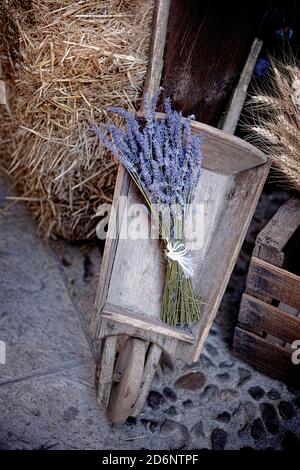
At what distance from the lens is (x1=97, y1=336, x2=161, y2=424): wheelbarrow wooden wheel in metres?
1.64

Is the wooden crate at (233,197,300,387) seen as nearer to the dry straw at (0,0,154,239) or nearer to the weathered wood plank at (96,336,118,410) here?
the weathered wood plank at (96,336,118,410)

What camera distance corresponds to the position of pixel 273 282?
1.74 m

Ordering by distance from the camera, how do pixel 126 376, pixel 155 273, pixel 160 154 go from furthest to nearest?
pixel 155 273 → pixel 126 376 → pixel 160 154

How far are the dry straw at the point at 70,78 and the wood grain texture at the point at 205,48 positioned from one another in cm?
10

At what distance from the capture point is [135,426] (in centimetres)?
178

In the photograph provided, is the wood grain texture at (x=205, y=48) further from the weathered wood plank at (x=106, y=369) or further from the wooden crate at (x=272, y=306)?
the weathered wood plank at (x=106, y=369)

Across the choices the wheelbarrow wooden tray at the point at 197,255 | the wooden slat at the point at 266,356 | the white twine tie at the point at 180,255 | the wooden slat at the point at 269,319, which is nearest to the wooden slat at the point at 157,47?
the wheelbarrow wooden tray at the point at 197,255

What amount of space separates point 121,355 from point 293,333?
59cm

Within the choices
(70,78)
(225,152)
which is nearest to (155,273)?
(225,152)

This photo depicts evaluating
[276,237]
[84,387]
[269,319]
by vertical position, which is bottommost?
[84,387]

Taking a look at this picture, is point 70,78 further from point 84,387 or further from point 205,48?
point 84,387

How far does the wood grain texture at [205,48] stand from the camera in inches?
69.5

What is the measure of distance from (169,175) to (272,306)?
592mm

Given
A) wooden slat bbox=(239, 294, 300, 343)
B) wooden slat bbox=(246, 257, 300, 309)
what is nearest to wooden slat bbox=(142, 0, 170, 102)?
wooden slat bbox=(246, 257, 300, 309)
